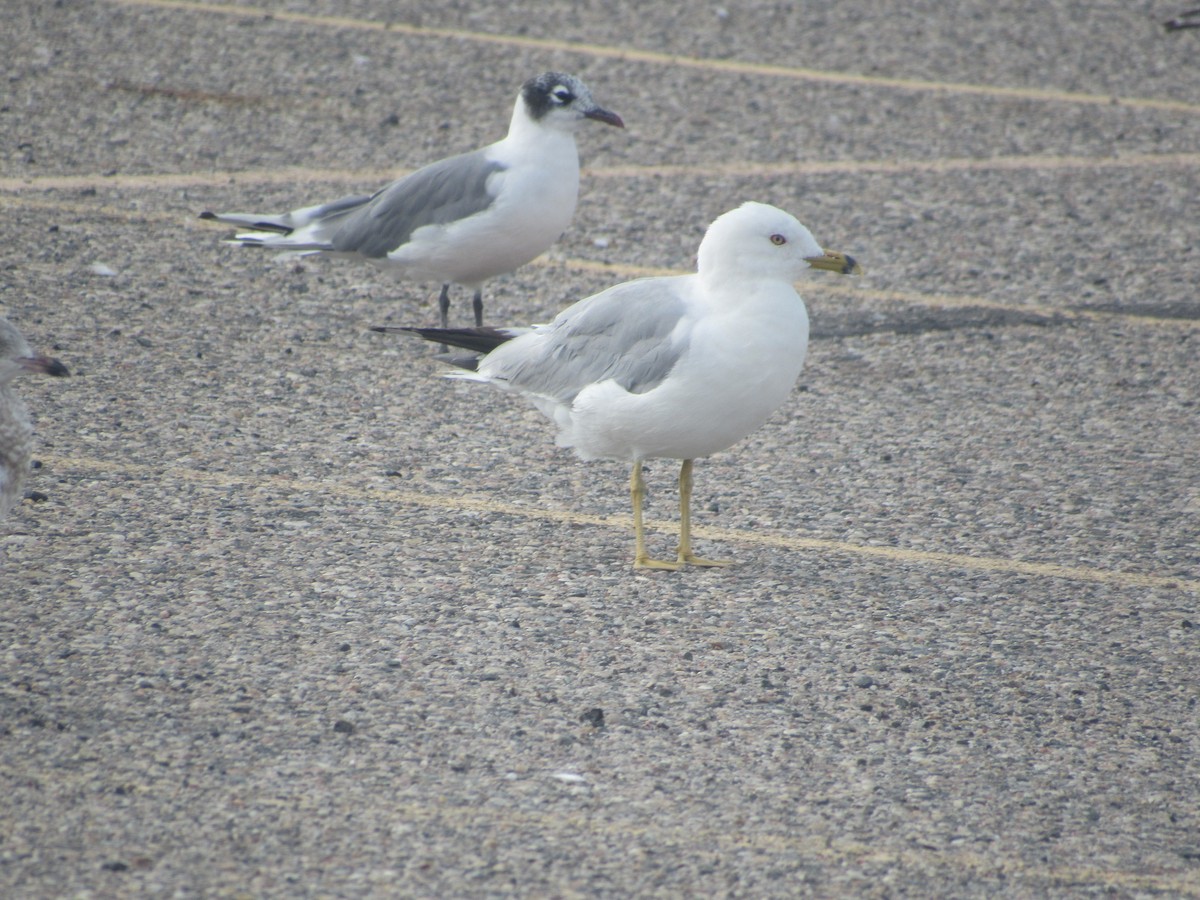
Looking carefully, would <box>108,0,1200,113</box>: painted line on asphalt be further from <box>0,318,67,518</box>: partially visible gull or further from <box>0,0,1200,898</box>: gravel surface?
<box>0,318,67,518</box>: partially visible gull

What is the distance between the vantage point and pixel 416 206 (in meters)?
6.85

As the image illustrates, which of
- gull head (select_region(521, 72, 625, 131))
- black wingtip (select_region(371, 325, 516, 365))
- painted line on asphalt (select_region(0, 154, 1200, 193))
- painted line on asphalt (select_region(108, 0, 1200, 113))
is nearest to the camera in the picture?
black wingtip (select_region(371, 325, 516, 365))

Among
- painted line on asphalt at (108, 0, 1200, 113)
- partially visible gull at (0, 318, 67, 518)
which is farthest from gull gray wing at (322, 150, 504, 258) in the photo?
painted line on asphalt at (108, 0, 1200, 113)

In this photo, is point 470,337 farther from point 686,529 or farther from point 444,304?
point 444,304

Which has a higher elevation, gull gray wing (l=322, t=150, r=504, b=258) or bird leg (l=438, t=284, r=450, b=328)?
gull gray wing (l=322, t=150, r=504, b=258)

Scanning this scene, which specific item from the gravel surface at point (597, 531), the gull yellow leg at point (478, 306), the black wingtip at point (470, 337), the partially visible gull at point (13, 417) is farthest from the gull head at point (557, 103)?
the partially visible gull at point (13, 417)

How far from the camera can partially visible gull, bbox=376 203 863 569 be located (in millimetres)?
4613

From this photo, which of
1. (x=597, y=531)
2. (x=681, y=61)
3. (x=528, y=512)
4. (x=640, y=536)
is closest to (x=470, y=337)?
(x=528, y=512)

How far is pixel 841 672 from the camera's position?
4.34m

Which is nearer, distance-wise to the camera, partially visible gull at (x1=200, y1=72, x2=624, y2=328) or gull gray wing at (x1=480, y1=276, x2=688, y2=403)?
gull gray wing at (x1=480, y1=276, x2=688, y2=403)

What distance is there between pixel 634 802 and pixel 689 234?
5182 mm

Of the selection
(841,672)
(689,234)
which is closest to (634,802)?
(841,672)

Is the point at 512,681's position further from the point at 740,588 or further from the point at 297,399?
the point at 297,399

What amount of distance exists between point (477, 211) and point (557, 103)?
69 cm
